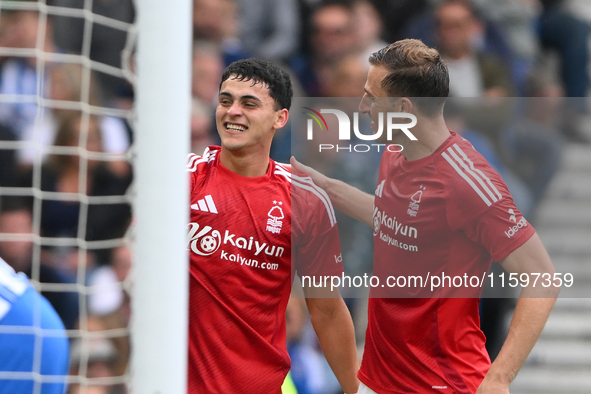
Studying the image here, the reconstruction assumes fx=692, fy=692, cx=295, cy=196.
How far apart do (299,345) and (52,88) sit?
7.51 feet

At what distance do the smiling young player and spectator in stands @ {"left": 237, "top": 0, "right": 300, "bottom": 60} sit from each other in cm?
247

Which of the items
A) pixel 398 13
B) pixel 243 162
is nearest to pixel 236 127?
pixel 243 162

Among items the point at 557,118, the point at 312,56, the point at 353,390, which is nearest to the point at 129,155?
the point at 353,390

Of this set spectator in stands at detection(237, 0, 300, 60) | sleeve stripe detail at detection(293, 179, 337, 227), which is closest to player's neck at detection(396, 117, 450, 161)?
sleeve stripe detail at detection(293, 179, 337, 227)

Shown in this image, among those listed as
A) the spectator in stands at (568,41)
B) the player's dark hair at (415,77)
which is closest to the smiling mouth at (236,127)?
the player's dark hair at (415,77)

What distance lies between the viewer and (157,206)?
2043 millimetres

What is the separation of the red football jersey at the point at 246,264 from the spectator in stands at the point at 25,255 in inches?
41.6

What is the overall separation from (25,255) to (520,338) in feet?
9.72

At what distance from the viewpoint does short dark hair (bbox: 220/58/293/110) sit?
3258mm

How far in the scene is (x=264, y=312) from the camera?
10.4 ft

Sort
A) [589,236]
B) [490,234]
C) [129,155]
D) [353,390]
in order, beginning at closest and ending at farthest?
[129,155] → [490,234] → [353,390] → [589,236]

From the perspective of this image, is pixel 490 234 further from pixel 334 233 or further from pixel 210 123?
pixel 210 123

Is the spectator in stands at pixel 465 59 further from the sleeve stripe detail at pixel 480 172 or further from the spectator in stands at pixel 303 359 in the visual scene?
the sleeve stripe detail at pixel 480 172

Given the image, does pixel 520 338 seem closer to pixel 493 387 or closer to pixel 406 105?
pixel 493 387
